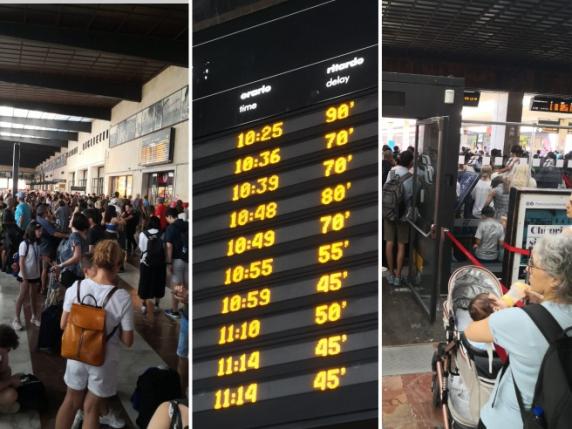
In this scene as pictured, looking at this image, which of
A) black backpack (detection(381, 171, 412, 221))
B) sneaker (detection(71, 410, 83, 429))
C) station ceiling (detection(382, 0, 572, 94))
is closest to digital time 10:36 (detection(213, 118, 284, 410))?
sneaker (detection(71, 410, 83, 429))

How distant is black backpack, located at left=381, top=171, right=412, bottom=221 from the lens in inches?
167

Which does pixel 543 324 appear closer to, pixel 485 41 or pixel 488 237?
pixel 488 237

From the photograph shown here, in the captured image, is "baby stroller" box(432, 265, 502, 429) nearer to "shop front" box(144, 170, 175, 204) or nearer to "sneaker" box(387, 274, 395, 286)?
"sneaker" box(387, 274, 395, 286)

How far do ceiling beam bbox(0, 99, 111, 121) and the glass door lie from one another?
1602cm

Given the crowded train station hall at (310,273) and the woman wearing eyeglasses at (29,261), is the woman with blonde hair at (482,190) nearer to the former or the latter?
the crowded train station hall at (310,273)

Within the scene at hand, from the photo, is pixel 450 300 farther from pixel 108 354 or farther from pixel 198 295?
pixel 108 354

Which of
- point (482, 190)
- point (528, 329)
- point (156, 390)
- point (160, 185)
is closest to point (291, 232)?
point (528, 329)

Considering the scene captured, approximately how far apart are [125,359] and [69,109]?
16149 millimetres

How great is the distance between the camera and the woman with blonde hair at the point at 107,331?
96.1 inches

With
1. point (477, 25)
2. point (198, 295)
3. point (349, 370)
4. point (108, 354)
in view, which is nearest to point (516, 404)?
point (349, 370)

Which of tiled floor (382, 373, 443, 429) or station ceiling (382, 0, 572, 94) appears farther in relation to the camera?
station ceiling (382, 0, 572, 94)

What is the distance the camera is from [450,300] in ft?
8.78

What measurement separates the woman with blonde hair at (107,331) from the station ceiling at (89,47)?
403cm

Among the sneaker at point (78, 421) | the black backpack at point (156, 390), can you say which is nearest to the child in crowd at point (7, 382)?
the sneaker at point (78, 421)
